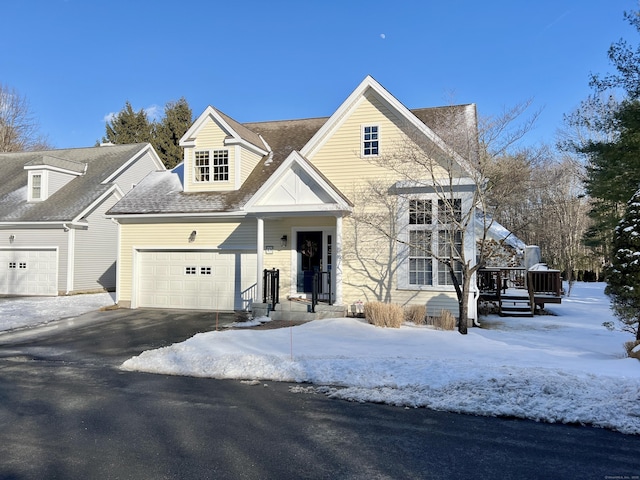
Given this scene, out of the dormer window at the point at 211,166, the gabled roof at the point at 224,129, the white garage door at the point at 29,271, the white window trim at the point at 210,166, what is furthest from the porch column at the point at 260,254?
the white garage door at the point at 29,271

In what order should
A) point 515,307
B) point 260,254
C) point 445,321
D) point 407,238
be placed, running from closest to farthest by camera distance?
point 445,321
point 407,238
point 260,254
point 515,307

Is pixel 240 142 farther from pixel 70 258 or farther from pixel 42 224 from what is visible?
pixel 42 224

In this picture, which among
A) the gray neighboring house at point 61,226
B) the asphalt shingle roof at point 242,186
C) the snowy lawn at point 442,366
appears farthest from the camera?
the gray neighboring house at point 61,226

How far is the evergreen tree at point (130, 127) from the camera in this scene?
38.1m

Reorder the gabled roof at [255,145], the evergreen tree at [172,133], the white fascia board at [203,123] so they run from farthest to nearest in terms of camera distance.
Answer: the evergreen tree at [172,133] < the white fascia board at [203,123] < the gabled roof at [255,145]

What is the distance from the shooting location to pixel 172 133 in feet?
123

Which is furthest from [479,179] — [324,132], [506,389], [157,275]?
[157,275]

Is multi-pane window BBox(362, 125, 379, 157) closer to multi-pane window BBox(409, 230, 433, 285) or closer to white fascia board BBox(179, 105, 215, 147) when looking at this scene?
multi-pane window BBox(409, 230, 433, 285)

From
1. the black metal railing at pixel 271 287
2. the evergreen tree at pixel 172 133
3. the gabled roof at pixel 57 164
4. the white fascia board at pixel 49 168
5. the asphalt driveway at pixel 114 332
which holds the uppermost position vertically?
the evergreen tree at pixel 172 133

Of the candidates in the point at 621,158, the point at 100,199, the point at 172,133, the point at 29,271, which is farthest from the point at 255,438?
the point at 172,133

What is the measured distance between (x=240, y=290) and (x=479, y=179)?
8610 millimetres

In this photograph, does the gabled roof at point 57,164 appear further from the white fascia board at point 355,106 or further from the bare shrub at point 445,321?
the bare shrub at point 445,321

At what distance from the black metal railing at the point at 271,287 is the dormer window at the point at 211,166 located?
15.2ft

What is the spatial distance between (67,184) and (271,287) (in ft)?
51.2
